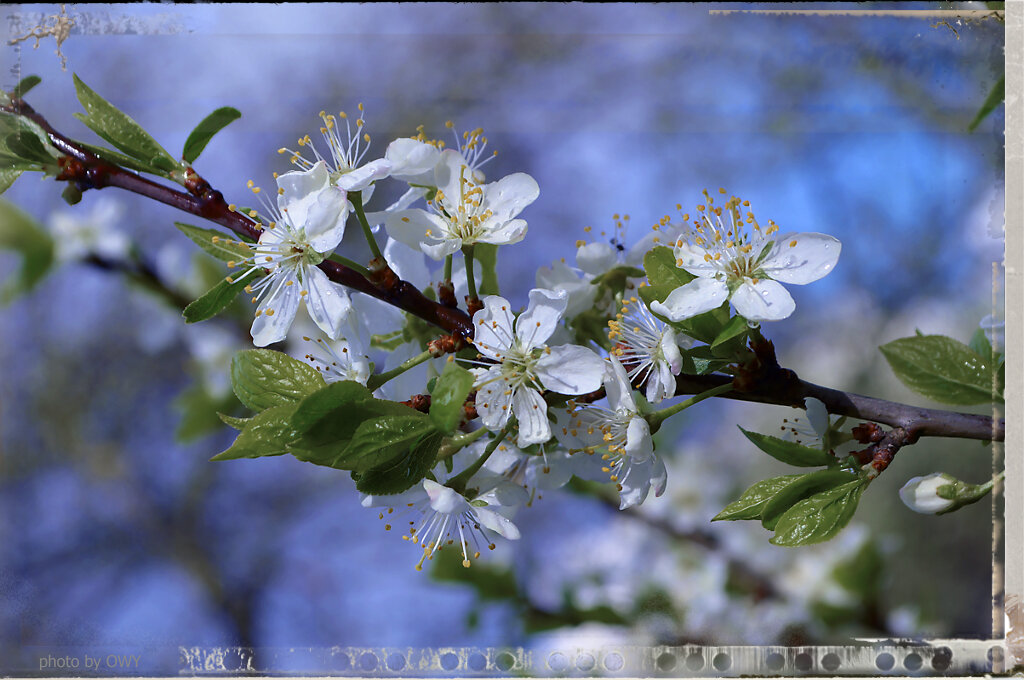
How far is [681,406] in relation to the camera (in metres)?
0.53

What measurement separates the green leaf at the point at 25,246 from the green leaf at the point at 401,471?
1032mm

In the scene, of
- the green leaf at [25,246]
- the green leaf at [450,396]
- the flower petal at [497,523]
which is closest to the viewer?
the green leaf at [450,396]

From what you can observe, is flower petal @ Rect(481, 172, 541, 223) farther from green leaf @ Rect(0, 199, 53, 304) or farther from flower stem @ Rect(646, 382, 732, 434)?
green leaf @ Rect(0, 199, 53, 304)

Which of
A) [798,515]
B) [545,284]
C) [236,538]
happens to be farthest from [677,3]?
[236,538]

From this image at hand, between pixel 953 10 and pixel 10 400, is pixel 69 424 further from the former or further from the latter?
pixel 953 10

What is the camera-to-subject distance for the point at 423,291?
2.02 ft

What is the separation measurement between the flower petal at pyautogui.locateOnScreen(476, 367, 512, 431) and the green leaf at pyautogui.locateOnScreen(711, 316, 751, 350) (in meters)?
0.16

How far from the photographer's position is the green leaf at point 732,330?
1.57ft

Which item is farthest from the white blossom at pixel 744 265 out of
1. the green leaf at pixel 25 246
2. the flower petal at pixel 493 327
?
the green leaf at pixel 25 246

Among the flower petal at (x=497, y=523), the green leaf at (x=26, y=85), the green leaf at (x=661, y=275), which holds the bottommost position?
the flower petal at (x=497, y=523)

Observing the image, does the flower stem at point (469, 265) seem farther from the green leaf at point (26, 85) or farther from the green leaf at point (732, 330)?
the green leaf at point (26, 85)

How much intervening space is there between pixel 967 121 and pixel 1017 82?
7.1 inches

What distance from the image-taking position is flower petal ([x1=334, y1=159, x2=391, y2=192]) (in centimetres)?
51

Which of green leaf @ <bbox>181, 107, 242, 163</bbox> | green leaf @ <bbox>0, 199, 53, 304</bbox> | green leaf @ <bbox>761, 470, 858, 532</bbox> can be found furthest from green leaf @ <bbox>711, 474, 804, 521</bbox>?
green leaf @ <bbox>0, 199, 53, 304</bbox>
